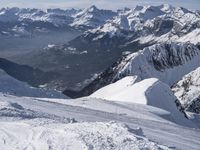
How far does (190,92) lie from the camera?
179875 millimetres

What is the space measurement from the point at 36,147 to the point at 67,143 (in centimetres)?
147

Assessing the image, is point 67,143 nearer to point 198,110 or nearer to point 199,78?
point 198,110

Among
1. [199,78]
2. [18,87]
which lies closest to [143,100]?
[18,87]

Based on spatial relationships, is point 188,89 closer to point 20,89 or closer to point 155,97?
point 20,89

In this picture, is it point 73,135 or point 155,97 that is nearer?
point 73,135

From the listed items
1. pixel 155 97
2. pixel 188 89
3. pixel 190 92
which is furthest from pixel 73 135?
pixel 188 89

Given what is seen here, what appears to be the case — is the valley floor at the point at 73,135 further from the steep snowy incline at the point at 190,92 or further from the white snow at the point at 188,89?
the white snow at the point at 188,89

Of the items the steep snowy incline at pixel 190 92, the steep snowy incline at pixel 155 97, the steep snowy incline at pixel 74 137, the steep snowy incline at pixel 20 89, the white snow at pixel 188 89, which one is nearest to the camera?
the steep snowy incline at pixel 74 137

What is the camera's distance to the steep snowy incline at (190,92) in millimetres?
164375

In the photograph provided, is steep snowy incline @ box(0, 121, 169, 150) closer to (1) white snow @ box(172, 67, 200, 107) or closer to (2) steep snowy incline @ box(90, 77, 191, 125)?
(2) steep snowy incline @ box(90, 77, 191, 125)

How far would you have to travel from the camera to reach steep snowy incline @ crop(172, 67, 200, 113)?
16438 centimetres

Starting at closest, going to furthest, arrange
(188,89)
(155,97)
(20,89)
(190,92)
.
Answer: (155,97), (20,89), (190,92), (188,89)

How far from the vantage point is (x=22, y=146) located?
22.1 meters

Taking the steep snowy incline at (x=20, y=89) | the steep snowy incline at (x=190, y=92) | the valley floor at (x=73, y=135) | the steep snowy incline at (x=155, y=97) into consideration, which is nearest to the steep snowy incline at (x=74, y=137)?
the valley floor at (x=73, y=135)
